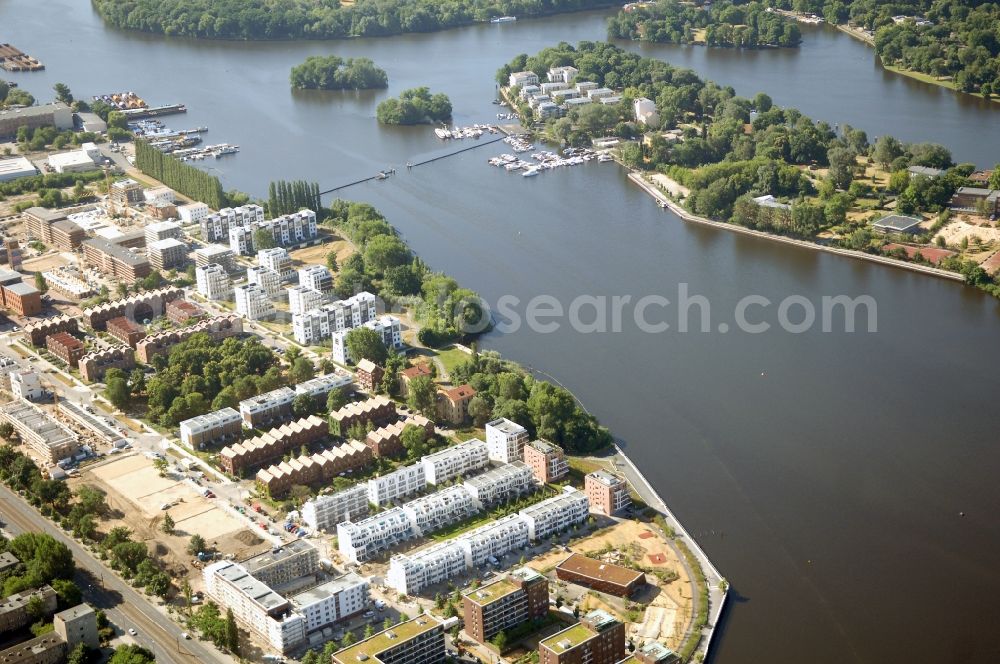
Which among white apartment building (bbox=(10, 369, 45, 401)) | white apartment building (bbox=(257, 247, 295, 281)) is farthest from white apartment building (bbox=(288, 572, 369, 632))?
white apartment building (bbox=(257, 247, 295, 281))

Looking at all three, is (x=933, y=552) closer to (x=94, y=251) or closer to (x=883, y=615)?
(x=883, y=615)

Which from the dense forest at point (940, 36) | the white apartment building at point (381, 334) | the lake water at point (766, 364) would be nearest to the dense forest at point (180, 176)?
the lake water at point (766, 364)

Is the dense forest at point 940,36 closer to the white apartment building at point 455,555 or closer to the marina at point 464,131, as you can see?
the marina at point 464,131

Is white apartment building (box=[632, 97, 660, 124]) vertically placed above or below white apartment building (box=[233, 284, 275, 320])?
above

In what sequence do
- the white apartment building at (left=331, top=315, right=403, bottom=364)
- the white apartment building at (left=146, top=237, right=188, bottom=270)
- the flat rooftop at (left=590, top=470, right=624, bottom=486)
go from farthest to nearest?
the white apartment building at (left=146, top=237, right=188, bottom=270) < the white apartment building at (left=331, top=315, right=403, bottom=364) < the flat rooftop at (left=590, top=470, right=624, bottom=486)

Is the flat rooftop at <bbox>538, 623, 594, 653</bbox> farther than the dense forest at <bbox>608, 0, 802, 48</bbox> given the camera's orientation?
No

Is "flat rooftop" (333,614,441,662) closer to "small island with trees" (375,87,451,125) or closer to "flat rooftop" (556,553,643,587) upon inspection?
"flat rooftop" (556,553,643,587)
